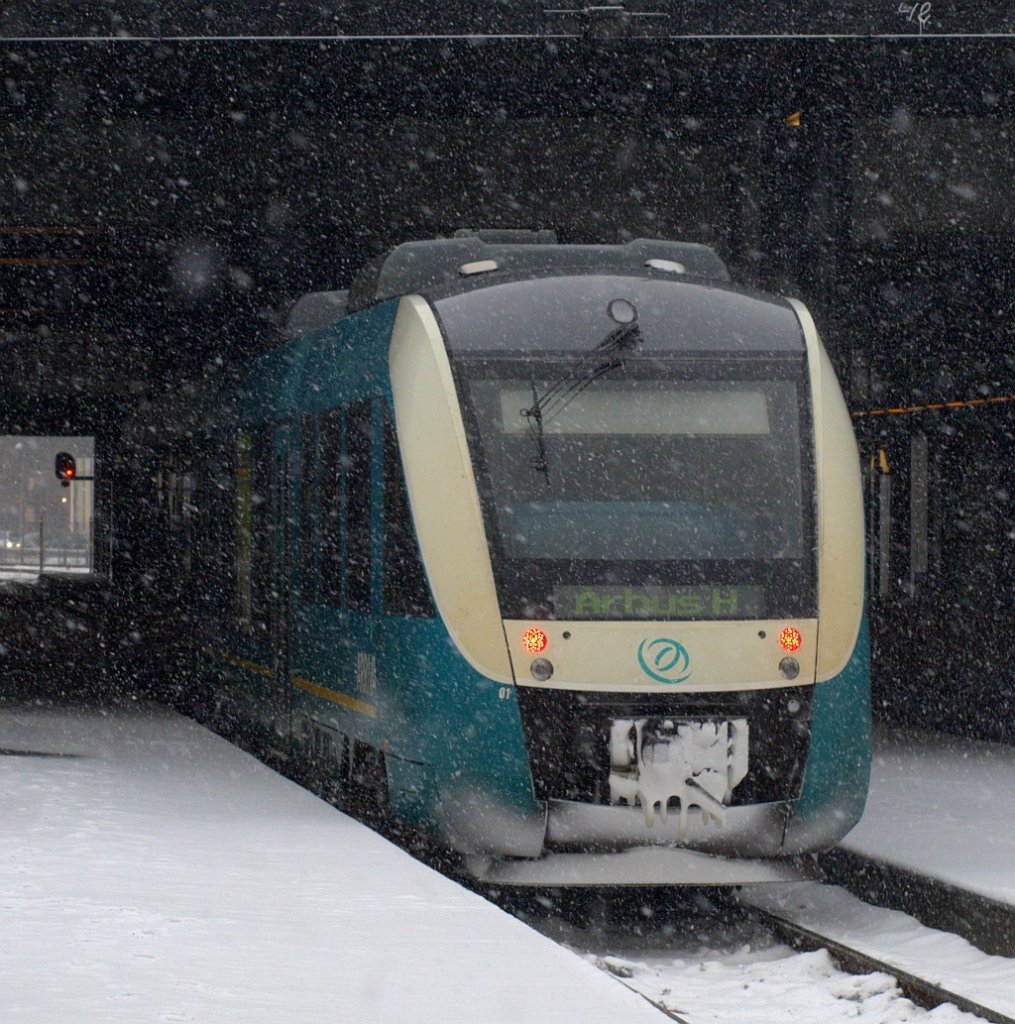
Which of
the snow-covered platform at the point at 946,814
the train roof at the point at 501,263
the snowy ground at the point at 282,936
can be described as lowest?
the snow-covered platform at the point at 946,814

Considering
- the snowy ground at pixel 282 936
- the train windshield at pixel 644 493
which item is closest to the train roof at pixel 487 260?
the train windshield at pixel 644 493

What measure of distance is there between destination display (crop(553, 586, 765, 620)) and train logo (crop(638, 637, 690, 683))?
14 centimetres

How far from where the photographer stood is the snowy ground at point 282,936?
6109 millimetres

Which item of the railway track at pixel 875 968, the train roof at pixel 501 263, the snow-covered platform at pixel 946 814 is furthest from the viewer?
the train roof at pixel 501 263

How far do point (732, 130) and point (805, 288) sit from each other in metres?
2.21

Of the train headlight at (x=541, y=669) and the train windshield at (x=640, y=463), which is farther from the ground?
the train windshield at (x=640, y=463)

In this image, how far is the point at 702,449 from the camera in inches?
399

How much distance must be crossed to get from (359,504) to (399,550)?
2.73 feet

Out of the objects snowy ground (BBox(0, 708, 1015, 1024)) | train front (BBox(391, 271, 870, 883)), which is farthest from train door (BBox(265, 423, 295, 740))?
train front (BBox(391, 271, 870, 883))

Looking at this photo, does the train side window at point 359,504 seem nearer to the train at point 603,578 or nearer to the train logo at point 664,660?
the train at point 603,578

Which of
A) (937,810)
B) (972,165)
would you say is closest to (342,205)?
(972,165)

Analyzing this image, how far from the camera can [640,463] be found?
33.0ft

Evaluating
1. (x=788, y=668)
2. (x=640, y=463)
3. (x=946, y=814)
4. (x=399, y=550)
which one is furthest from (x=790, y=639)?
(x=946, y=814)

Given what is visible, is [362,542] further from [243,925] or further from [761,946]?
[243,925]
